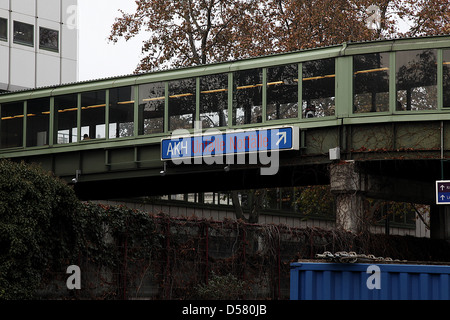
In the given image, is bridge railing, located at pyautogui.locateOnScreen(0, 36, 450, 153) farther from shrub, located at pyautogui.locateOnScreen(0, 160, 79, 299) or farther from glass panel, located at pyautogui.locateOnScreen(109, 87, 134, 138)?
shrub, located at pyautogui.locateOnScreen(0, 160, 79, 299)

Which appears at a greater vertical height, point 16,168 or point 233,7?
point 233,7

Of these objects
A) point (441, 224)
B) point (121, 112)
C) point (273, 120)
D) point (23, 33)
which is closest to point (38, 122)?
point (121, 112)

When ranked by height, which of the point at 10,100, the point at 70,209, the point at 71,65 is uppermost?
the point at 71,65

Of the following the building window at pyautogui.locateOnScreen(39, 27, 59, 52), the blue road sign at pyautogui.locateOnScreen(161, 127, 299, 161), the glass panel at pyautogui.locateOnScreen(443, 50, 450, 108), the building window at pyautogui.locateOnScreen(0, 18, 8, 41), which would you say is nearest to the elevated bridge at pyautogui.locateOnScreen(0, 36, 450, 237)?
the glass panel at pyautogui.locateOnScreen(443, 50, 450, 108)

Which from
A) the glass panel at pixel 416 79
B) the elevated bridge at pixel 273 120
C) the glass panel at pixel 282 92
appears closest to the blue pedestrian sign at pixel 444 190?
the elevated bridge at pixel 273 120

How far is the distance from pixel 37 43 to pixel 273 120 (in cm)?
3112

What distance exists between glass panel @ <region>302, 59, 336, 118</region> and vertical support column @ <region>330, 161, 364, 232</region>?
1.89 metres

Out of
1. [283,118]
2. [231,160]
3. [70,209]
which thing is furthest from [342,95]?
[70,209]

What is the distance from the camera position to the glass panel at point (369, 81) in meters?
26.3

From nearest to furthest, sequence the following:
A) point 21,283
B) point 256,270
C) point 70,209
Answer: point 21,283, point 70,209, point 256,270

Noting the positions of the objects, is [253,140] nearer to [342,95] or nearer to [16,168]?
[342,95]

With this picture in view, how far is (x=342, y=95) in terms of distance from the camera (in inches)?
1049

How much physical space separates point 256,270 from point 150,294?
12.6 ft

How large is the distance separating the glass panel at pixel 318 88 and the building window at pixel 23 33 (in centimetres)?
3081
